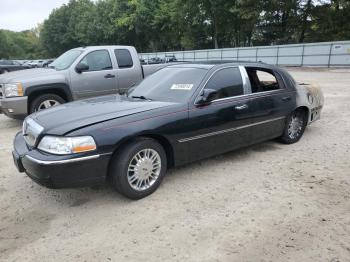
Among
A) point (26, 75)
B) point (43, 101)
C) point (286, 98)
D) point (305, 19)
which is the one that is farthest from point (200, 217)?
point (305, 19)

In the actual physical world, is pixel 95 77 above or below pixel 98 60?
below

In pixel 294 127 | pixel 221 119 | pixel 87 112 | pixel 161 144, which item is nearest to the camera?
pixel 87 112

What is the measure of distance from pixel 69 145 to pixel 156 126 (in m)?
1.02

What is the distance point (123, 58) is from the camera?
8555mm

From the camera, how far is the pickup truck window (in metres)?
8.02

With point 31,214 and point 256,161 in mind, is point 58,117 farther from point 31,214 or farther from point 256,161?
Answer: point 256,161

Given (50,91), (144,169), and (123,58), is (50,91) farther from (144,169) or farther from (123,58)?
(144,169)

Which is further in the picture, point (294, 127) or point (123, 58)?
point (123, 58)

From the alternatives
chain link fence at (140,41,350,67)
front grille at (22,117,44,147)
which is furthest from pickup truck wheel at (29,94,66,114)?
chain link fence at (140,41,350,67)

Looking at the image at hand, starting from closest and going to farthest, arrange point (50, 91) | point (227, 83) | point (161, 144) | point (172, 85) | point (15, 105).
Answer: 1. point (161, 144)
2. point (172, 85)
3. point (227, 83)
4. point (15, 105)
5. point (50, 91)

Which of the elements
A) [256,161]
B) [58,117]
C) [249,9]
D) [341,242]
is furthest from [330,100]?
[249,9]

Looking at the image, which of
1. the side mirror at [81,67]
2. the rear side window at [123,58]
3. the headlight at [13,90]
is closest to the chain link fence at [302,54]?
the rear side window at [123,58]

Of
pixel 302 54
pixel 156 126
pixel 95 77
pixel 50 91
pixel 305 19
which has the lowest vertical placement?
pixel 302 54

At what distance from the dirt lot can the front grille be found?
735mm
